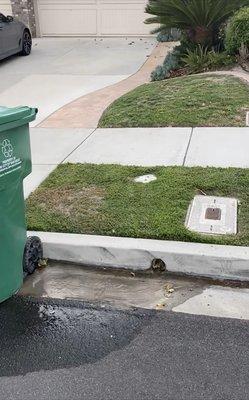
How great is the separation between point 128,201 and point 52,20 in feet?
44.7

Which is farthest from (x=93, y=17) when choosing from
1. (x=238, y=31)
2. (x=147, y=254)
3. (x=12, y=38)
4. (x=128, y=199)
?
(x=147, y=254)

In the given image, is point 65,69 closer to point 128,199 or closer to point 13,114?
point 128,199

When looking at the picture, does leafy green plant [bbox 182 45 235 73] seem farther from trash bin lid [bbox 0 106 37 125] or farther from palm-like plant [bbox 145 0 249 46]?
trash bin lid [bbox 0 106 37 125]

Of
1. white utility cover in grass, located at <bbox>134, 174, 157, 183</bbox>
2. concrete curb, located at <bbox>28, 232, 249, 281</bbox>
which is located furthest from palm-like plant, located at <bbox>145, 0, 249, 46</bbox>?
concrete curb, located at <bbox>28, 232, 249, 281</bbox>

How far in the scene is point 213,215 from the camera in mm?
4477

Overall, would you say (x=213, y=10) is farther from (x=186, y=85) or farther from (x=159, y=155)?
(x=159, y=155)

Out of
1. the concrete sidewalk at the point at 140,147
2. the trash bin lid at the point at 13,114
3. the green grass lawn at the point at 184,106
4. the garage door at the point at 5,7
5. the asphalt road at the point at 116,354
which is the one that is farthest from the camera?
the garage door at the point at 5,7

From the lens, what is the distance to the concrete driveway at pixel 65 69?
938cm

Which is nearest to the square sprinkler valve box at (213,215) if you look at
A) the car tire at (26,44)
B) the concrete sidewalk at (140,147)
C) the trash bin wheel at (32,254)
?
the concrete sidewalk at (140,147)

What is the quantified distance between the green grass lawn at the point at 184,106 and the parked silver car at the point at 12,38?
5.50 metres

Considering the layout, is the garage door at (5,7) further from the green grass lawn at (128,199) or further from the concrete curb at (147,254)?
the concrete curb at (147,254)

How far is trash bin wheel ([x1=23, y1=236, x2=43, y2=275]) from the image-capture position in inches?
150

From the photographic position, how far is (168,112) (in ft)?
23.9

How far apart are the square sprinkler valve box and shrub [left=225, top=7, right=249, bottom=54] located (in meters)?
5.62
